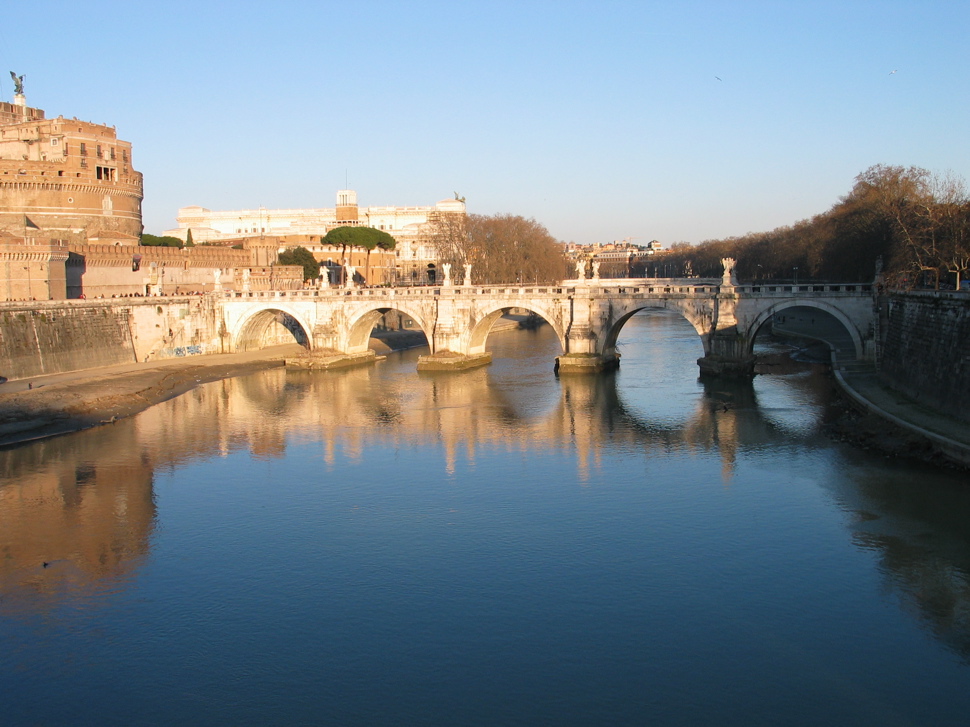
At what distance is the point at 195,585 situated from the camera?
631 inches

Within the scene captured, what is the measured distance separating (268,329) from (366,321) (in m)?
8.12

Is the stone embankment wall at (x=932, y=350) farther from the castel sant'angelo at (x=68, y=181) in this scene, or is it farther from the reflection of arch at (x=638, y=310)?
the castel sant'angelo at (x=68, y=181)

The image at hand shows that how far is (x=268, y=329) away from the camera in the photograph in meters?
51.9

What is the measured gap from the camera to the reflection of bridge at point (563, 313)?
1412 inches

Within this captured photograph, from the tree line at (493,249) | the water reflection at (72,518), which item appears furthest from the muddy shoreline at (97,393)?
the tree line at (493,249)

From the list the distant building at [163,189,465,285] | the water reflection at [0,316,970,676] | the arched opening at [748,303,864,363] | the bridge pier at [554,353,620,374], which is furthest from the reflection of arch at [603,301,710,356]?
the distant building at [163,189,465,285]

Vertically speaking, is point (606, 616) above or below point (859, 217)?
below

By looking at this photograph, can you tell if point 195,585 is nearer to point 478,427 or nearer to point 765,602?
point 765,602

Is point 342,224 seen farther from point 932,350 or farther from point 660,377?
point 932,350

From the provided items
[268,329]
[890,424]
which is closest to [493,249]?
[268,329]

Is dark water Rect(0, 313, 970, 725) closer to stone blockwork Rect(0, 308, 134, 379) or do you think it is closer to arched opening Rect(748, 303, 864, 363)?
arched opening Rect(748, 303, 864, 363)

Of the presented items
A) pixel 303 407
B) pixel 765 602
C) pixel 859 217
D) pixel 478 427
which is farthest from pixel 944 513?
pixel 859 217

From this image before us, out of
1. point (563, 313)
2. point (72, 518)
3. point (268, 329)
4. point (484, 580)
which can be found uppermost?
point (563, 313)

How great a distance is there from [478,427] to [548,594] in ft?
46.3
